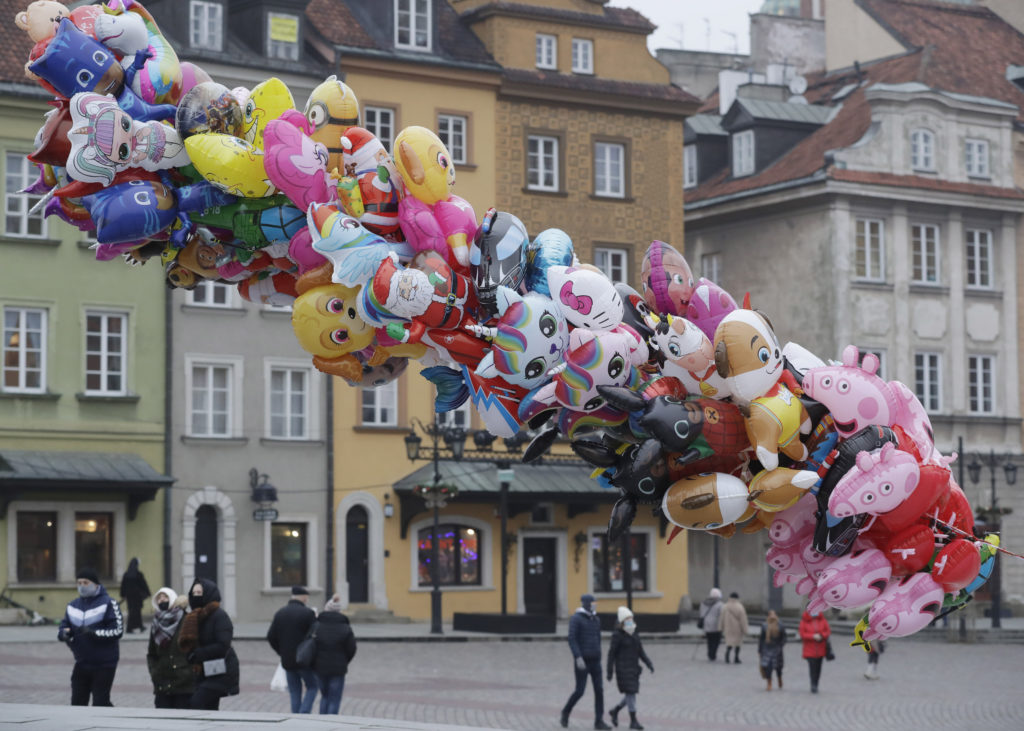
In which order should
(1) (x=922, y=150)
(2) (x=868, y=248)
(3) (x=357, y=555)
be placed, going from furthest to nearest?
1. (1) (x=922, y=150)
2. (2) (x=868, y=248)
3. (3) (x=357, y=555)

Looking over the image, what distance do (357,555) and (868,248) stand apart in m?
16.5

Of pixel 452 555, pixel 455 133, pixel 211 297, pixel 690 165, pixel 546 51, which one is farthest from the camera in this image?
pixel 690 165

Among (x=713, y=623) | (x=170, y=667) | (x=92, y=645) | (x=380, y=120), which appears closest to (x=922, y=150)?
(x=380, y=120)

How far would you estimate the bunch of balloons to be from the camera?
8.90 m

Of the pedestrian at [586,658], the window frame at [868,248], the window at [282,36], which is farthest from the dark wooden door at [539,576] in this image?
the pedestrian at [586,658]

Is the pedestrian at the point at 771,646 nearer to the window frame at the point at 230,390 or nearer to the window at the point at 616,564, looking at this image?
the window frame at the point at 230,390

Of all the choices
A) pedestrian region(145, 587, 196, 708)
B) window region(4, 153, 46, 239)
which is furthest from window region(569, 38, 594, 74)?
pedestrian region(145, 587, 196, 708)

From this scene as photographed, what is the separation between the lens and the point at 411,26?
4431cm

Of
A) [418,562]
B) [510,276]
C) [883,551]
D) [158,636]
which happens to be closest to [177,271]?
[510,276]

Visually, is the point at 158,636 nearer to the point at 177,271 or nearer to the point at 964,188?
the point at 177,271

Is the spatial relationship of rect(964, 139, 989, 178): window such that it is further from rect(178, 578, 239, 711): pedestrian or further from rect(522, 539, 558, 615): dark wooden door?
rect(178, 578, 239, 711): pedestrian

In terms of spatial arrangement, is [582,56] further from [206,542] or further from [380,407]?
[206,542]

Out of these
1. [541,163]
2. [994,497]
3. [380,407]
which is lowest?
[994,497]

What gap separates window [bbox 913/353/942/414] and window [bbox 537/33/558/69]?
12.9 m
